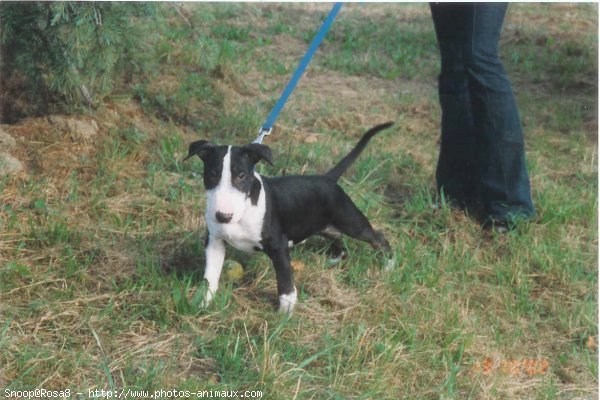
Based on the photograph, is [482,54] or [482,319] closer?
[482,319]

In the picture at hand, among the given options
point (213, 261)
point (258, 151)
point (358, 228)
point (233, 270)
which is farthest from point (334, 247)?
point (258, 151)

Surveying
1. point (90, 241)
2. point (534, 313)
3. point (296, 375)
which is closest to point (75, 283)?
point (90, 241)

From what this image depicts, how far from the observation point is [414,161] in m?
5.44

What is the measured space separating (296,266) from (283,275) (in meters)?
0.49

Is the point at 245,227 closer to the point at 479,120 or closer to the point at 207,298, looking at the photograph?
the point at 207,298

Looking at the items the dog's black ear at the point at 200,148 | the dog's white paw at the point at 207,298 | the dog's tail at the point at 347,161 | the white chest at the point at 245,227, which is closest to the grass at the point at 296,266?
the dog's white paw at the point at 207,298

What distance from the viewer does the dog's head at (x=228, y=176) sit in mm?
3137

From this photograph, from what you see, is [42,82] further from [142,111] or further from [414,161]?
[414,161]

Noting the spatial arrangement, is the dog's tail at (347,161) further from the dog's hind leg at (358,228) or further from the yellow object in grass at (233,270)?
the yellow object in grass at (233,270)

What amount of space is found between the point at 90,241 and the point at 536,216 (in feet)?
8.29

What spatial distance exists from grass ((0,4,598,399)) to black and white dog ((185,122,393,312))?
0.48ft

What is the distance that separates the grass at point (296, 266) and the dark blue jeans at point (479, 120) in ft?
0.64

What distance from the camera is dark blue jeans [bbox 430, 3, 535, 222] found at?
14.2ft

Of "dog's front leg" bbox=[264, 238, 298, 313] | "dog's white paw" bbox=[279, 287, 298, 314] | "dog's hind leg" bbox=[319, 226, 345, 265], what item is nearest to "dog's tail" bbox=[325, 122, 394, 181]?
"dog's hind leg" bbox=[319, 226, 345, 265]
